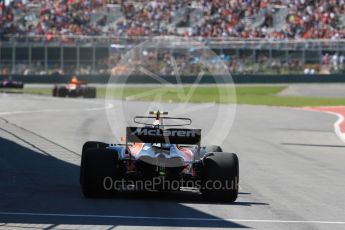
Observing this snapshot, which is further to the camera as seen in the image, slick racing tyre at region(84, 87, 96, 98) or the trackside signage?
slick racing tyre at region(84, 87, 96, 98)

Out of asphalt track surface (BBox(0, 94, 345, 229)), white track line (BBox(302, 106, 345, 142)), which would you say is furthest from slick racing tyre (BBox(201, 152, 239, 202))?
white track line (BBox(302, 106, 345, 142))

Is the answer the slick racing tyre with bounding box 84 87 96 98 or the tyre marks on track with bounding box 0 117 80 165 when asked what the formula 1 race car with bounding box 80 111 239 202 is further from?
the slick racing tyre with bounding box 84 87 96 98

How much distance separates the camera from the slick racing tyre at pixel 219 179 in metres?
11.6

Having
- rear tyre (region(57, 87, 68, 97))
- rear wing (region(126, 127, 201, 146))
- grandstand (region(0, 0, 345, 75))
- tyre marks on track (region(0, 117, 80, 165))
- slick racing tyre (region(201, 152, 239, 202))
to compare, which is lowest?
rear tyre (region(57, 87, 68, 97))

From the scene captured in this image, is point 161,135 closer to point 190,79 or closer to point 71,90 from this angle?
point 71,90

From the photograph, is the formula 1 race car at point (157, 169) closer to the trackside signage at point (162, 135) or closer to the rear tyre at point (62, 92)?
the trackside signage at point (162, 135)

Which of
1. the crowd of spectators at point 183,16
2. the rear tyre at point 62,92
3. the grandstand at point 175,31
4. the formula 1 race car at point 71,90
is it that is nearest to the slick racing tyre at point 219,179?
the formula 1 race car at point 71,90

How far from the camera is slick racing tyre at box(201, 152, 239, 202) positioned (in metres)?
11.6

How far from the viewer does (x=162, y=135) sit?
12039 millimetres

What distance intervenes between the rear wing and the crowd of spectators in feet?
153

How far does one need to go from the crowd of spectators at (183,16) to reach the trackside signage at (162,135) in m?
46.6

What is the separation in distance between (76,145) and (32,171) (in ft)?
18.9

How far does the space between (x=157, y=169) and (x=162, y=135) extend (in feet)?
1.89

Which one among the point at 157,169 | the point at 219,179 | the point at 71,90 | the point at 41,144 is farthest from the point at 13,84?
the point at 219,179
